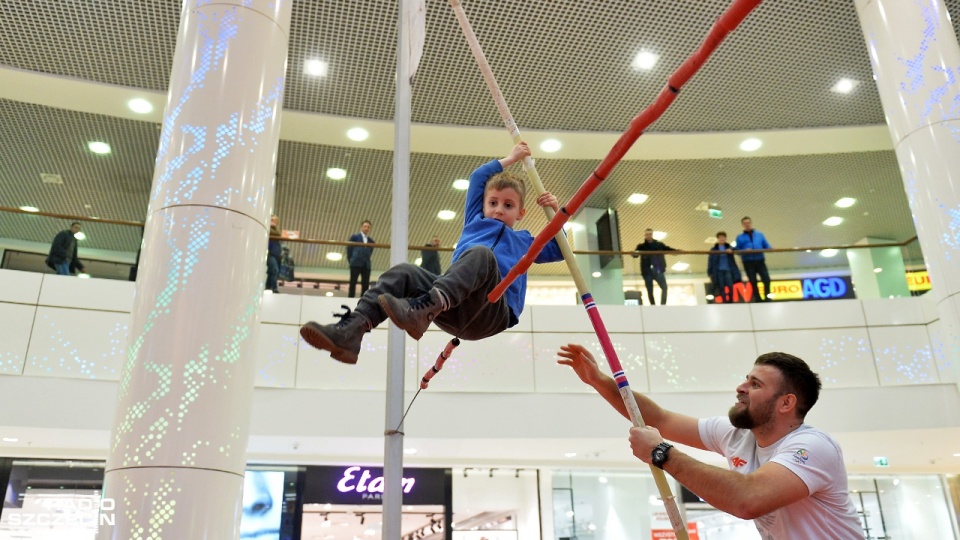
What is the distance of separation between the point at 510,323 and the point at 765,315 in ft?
21.3

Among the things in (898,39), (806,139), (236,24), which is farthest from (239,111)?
(806,139)

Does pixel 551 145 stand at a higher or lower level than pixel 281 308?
higher

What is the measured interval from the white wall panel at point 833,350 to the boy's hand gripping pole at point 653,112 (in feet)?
21.8

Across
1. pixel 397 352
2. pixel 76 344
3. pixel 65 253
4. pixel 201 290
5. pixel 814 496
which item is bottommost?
pixel 814 496

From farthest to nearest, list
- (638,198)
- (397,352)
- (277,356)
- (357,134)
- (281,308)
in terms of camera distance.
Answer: (638,198), (357,134), (281,308), (277,356), (397,352)

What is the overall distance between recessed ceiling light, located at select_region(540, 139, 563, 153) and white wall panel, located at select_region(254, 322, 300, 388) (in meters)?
3.63

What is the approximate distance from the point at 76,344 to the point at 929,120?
24.0 feet

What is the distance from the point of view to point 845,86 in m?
8.02

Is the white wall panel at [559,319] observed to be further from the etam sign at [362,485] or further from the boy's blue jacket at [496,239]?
the boy's blue jacket at [496,239]

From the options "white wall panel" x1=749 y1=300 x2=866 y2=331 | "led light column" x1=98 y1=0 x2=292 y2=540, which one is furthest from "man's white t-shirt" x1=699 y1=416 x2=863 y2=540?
"white wall panel" x1=749 y1=300 x2=866 y2=331

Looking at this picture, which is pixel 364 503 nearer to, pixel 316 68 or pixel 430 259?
pixel 430 259

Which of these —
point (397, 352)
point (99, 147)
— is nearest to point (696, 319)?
point (397, 352)

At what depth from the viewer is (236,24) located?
10.8 ft

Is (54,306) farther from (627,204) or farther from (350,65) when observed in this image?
(627,204)
